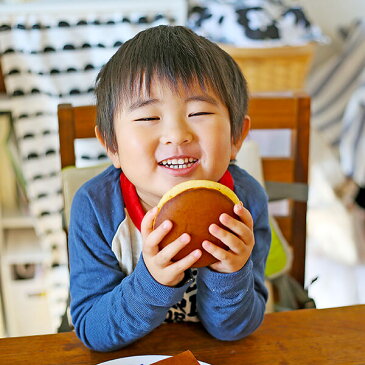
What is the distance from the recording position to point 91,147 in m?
2.03

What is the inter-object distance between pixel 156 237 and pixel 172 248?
0.9 inches

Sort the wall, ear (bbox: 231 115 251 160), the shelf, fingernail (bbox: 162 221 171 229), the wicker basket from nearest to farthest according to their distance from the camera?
fingernail (bbox: 162 221 171 229)
ear (bbox: 231 115 251 160)
the shelf
the wicker basket
the wall

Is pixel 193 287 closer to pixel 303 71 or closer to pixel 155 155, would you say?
pixel 155 155

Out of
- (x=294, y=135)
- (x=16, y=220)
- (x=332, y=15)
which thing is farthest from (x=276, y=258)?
(x=332, y=15)

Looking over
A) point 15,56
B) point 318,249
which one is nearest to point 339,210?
point 318,249

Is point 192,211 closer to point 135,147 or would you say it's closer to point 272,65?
point 135,147

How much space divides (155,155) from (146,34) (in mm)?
193

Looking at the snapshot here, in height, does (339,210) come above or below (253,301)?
below

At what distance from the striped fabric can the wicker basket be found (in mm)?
435

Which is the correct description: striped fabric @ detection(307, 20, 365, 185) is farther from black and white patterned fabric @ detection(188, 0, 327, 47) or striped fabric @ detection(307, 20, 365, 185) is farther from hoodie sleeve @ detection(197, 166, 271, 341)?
hoodie sleeve @ detection(197, 166, 271, 341)

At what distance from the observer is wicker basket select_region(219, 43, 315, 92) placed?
2.24 m

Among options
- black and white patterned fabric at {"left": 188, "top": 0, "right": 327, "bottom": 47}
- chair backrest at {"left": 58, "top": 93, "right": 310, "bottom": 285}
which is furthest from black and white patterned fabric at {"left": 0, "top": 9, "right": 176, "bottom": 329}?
chair backrest at {"left": 58, "top": 93, "right": 310, "bottom": 285}

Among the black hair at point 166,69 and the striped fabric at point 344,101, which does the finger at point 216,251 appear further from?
the striped fabric at point 344,101

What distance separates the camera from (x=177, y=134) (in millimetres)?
749
